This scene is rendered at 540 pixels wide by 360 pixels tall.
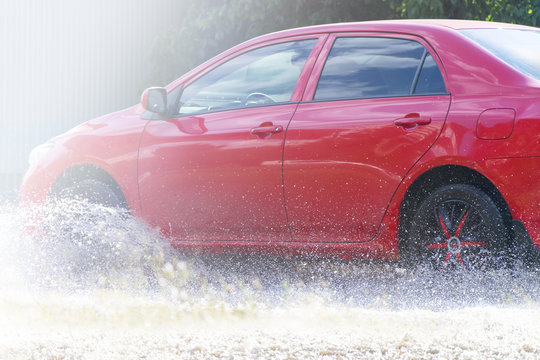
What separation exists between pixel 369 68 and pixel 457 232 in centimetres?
122

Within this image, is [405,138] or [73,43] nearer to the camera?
[405,138]

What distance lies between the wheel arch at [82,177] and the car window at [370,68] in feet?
5.76

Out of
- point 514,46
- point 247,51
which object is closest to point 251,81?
point 247,51

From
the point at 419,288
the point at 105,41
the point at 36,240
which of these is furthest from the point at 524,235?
the point at 105,41

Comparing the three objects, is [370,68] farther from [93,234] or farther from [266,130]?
[93,234]

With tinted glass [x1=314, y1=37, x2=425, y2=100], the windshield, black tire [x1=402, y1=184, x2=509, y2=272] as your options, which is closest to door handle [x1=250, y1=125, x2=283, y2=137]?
tinted glass [x1=314, y1=37, x2=425, y2=100]

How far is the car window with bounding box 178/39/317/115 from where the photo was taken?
588cm

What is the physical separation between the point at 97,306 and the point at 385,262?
1.76m

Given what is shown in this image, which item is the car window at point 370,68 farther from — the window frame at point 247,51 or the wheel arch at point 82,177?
the wheel arch at point 82,177

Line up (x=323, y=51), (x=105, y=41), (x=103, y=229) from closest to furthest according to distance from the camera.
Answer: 1. (x=323, y=51)
2. (x=103, y=229)
3. (x=105, y=41)

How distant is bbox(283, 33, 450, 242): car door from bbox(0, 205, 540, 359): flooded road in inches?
17.5

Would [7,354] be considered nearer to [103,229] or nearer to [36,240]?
[103,229]

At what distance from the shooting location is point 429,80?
17.1 ft

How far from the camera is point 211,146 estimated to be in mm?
5898
